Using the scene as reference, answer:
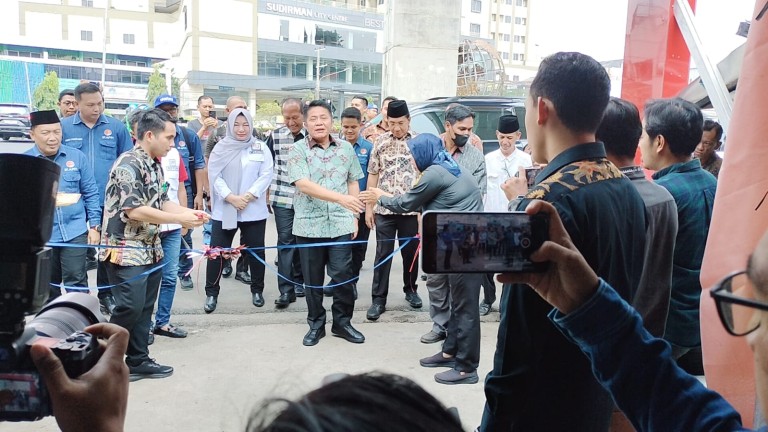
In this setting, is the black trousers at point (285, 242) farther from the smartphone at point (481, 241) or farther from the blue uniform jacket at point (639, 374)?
the blue uniform jacket at point (639, 374)

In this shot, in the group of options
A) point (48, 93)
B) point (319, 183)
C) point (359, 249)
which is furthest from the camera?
point (48, 93)

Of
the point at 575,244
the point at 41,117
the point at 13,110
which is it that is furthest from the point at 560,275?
the point at 13,110

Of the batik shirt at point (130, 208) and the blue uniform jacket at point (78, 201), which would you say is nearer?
the batik shirt at point (130, 208)

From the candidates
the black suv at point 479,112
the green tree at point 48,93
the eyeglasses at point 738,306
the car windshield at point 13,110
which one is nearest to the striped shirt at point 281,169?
the black suv at point 479,112

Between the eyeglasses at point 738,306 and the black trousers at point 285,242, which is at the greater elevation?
the eyeglasses at point 738,306

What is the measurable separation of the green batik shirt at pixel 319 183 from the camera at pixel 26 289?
3.56 meters

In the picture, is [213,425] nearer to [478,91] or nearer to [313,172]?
[313,172]

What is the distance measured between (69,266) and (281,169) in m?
2.09

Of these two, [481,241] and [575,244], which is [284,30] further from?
[481,241]

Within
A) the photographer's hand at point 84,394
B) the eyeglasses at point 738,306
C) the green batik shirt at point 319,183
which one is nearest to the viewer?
the eyeglasses at point 738,306

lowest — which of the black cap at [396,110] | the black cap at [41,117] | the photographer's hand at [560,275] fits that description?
the photographer's hand at [560,275]

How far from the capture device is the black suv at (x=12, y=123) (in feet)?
85.0

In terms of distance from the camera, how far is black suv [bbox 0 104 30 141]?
25.9 meters

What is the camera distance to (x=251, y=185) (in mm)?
A: 5727
